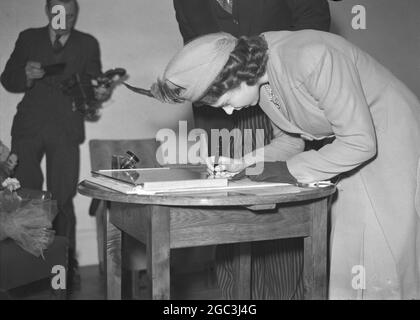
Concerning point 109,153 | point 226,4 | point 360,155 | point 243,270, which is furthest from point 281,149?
point 109,153

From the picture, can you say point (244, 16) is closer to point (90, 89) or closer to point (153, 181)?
point (153, 181)

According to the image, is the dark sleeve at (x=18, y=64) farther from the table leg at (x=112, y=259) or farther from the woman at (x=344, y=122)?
the woman at (x=344, y=122)

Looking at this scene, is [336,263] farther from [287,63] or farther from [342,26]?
[342,26]

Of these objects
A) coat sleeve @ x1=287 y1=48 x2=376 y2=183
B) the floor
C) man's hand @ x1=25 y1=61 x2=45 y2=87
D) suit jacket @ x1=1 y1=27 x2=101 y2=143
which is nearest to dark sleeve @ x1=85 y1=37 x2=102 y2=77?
suit jacket @ x1=1 y1=27 x2=101 y2=143

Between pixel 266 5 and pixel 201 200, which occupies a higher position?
pixel 266 5

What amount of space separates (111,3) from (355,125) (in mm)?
2697

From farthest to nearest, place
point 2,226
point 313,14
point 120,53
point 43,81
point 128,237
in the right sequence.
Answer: point 120,53 → point 43,81 → point 128,237 → point 2,226 → point 313,14

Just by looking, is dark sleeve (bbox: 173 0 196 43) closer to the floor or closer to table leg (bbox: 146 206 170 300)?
table leg (bbox: 146 206 170 300)

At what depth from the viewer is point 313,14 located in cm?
215

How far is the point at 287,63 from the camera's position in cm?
153

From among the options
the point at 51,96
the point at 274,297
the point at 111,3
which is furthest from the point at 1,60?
the point at 274,297

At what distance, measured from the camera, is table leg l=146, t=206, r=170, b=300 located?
1.33m

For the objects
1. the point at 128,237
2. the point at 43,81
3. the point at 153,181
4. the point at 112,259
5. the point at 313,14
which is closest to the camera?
the point at 153,181

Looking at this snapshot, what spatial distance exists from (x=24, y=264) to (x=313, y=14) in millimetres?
1679
